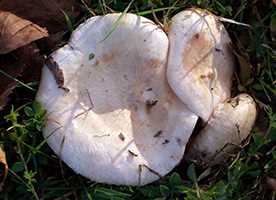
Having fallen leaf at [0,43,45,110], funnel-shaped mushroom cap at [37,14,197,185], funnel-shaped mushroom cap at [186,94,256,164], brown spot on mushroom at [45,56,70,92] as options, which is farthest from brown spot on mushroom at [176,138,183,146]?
fallen leaf at [0,43,45,110]

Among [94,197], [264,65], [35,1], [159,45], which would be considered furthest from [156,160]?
[35,1]

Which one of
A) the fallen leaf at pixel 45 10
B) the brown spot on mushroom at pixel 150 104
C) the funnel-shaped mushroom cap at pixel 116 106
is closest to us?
the funnel-shaped mushroom cap at pixel 116 106

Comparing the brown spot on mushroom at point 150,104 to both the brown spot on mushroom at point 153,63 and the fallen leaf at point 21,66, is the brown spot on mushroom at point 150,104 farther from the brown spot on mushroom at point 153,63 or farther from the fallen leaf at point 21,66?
the fallen leaf at point 21,66

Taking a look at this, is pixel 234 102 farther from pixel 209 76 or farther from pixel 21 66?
pixel 21 66

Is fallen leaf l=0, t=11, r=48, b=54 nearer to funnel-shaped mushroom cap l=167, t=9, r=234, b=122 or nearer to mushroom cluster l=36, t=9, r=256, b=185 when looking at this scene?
mushroom cluster l=36, t=9, r=256, b=185

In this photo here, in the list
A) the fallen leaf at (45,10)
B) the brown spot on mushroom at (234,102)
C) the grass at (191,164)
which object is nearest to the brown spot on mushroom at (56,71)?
the grass at (191,164)
